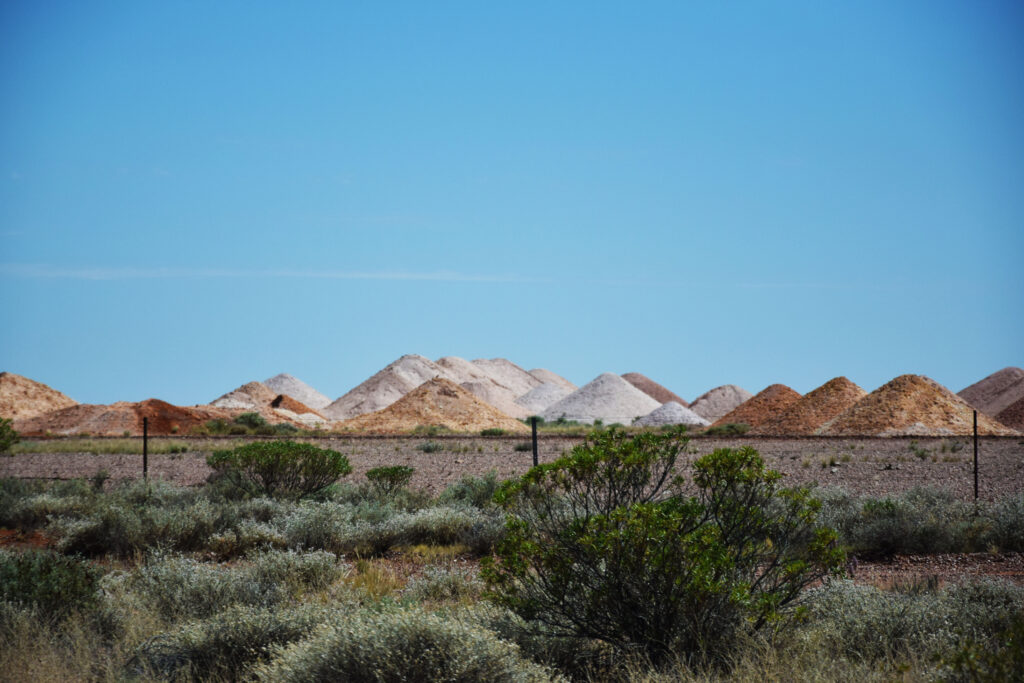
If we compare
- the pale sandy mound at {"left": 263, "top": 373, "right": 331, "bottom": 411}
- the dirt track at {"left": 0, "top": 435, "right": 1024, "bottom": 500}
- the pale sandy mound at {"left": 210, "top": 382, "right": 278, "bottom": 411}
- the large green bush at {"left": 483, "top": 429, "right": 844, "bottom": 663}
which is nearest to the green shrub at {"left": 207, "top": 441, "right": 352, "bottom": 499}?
the dirt track at {"left": 0, "top": 435, "right": 1024, "bottom": 500}

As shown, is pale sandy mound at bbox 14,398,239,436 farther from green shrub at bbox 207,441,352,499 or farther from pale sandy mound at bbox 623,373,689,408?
pale sandy mound at bbox 623,373,689,408

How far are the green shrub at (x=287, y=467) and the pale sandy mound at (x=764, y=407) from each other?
39972 millimetres

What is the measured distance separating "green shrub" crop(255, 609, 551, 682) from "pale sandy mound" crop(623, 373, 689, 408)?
103 meters

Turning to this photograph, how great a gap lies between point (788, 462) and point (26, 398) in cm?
7251

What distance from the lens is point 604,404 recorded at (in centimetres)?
7812

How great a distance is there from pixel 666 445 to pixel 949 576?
5720mm

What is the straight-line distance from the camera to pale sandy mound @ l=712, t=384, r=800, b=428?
174 ft

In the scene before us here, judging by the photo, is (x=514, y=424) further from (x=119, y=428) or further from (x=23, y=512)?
(x=23, y=512)

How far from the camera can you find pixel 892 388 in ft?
148

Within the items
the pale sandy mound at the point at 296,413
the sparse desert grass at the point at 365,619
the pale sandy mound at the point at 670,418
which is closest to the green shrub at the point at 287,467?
the sparse desert grass at the point at 365,619

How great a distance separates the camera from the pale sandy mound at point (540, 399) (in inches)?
3612

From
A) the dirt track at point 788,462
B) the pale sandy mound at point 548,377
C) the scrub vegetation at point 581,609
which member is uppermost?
the pale sandy mound at point 548,377

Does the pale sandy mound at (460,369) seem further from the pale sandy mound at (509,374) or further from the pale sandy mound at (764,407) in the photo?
the pale sandy mound at (764,407)

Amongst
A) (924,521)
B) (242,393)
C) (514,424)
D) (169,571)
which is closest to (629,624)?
(169,571)
